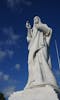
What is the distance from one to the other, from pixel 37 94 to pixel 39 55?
2.24 meters

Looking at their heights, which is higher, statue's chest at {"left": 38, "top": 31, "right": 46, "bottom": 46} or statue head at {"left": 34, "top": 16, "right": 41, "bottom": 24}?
statue head at {"left": 34, "top": 16, "right": 41, "bottom": 24}

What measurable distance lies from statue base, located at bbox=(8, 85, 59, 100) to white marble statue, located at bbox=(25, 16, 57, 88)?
44 cm

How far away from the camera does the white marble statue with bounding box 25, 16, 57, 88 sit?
11.0 meters

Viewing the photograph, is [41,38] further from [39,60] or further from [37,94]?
[37,94]

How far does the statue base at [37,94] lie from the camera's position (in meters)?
9.80

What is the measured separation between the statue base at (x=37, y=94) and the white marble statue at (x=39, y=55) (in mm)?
439

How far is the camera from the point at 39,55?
11.7 metres

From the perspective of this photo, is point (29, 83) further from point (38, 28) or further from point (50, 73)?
point (38, 28)

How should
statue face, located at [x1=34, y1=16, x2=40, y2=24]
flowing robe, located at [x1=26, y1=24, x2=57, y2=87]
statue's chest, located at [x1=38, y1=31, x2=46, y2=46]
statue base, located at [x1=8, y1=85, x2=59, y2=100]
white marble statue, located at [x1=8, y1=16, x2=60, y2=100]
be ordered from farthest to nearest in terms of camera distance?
statue face, located at [x1=34, y1=16, x2=40, y2=24]
statue's chest, located at [x1=38, y1=31, x2=46, y2=46]
flowing robe, located at [x1=26, y1=24, x2=57, y2=87]
white marble statue, located at [x1=8, y1=16, x2=60, y2=100]
statue base, located at [x1=8, y1=85, x2=59, y2=100]

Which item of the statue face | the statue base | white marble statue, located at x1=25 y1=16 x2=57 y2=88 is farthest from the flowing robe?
the statue base

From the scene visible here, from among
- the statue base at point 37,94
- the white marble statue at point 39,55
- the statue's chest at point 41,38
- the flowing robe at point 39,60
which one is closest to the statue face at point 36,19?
the white marble statue at point 39,55

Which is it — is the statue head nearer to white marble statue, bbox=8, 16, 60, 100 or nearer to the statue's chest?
white marble statue, bbox=8, 16, 60, 100

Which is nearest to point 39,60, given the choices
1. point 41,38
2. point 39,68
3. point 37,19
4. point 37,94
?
point 39,68

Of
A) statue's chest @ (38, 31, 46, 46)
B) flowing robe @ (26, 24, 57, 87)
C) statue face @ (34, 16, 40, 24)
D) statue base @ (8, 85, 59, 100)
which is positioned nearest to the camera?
statue base @ (8, 85, 59, 100)
